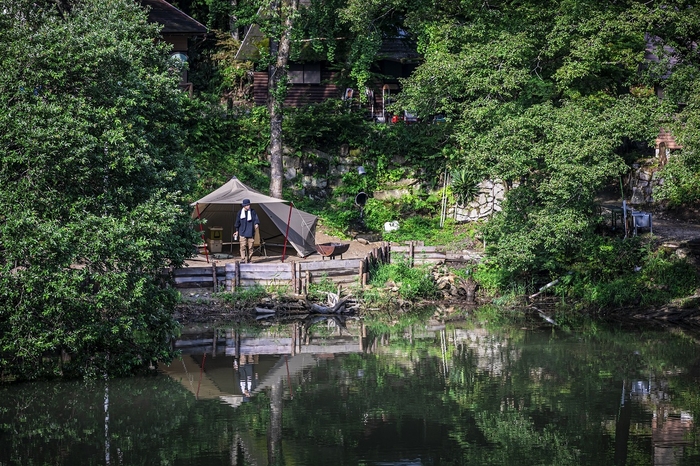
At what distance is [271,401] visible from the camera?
15617mm

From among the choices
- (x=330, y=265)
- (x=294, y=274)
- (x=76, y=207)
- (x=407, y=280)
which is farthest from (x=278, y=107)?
(x=76, y=207)

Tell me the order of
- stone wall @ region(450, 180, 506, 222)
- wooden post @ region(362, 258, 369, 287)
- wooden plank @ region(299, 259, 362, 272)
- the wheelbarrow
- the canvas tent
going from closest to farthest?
wooden plank @ region(299, 259, 362, 272), wooden post @ region(362, 258, 369, 287), the wheelbarrow, the canvas tent, stone wall @ region(450, 180, 506, 222)

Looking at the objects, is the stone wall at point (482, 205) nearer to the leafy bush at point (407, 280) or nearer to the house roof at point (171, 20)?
the leafy bush at point (407, 280)

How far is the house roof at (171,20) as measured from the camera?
35.6 m

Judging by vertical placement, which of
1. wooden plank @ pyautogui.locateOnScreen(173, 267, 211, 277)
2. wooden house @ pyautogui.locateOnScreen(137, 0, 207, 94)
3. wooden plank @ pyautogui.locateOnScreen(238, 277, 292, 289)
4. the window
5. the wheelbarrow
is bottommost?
wooden plank @ pyautogui.locateOnScreen(238, 277, 292, 289)

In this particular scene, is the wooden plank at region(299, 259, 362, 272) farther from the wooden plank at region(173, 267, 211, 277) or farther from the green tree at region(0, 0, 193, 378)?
the green tree at region(0, 0, 193, 378)

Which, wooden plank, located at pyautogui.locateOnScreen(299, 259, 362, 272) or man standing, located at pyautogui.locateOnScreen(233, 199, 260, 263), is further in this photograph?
man standing, located at pyautogui.locateOnScreen(233, 199, 260, 263)

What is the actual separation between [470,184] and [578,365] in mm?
13962

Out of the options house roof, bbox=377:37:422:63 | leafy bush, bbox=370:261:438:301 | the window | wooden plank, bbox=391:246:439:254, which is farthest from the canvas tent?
house roof, bbox=377:37:422:63

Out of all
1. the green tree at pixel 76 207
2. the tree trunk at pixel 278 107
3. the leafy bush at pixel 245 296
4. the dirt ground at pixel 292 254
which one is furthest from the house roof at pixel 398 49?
the green tree at pixel 76 207

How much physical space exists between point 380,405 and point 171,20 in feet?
82.0

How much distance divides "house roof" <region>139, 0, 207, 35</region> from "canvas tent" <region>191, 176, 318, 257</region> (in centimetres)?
1070

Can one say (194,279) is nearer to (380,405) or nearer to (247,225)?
(247,225)

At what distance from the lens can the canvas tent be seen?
26.4 m
